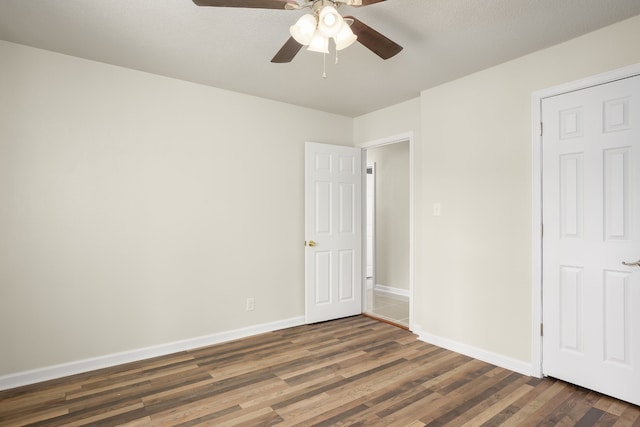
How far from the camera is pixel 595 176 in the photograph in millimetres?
2469

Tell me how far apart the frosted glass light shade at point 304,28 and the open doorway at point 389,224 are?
12.4 ft

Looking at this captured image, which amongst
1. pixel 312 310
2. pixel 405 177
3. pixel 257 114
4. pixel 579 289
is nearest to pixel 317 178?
pixel 257 114

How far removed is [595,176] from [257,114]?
123 inches

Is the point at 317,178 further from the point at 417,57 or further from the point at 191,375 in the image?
the point at 191,375

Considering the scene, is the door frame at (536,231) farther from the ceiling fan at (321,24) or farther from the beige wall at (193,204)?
the ceiling fan at (321,24)

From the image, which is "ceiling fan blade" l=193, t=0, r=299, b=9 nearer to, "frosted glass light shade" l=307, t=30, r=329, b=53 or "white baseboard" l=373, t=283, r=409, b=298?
"frosted glass light shade" l=307, t=30, r=329, b=53

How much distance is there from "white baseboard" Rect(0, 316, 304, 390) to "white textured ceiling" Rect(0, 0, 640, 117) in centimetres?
253

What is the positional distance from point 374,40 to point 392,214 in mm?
4042

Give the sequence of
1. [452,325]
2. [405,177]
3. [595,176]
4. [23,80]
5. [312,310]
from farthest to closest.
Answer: [405,177]
[312,310]
[452,325]
[23,80]
[595,176]

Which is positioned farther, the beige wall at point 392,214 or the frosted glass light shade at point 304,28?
the beige wall at point 392,214

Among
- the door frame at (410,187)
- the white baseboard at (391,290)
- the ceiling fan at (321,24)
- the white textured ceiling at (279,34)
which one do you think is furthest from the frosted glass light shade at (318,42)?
the white baseboard at (391,290)

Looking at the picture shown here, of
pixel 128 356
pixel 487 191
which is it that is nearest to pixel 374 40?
pixel 487 191

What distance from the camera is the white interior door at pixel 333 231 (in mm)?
4086

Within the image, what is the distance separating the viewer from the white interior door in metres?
4.09
